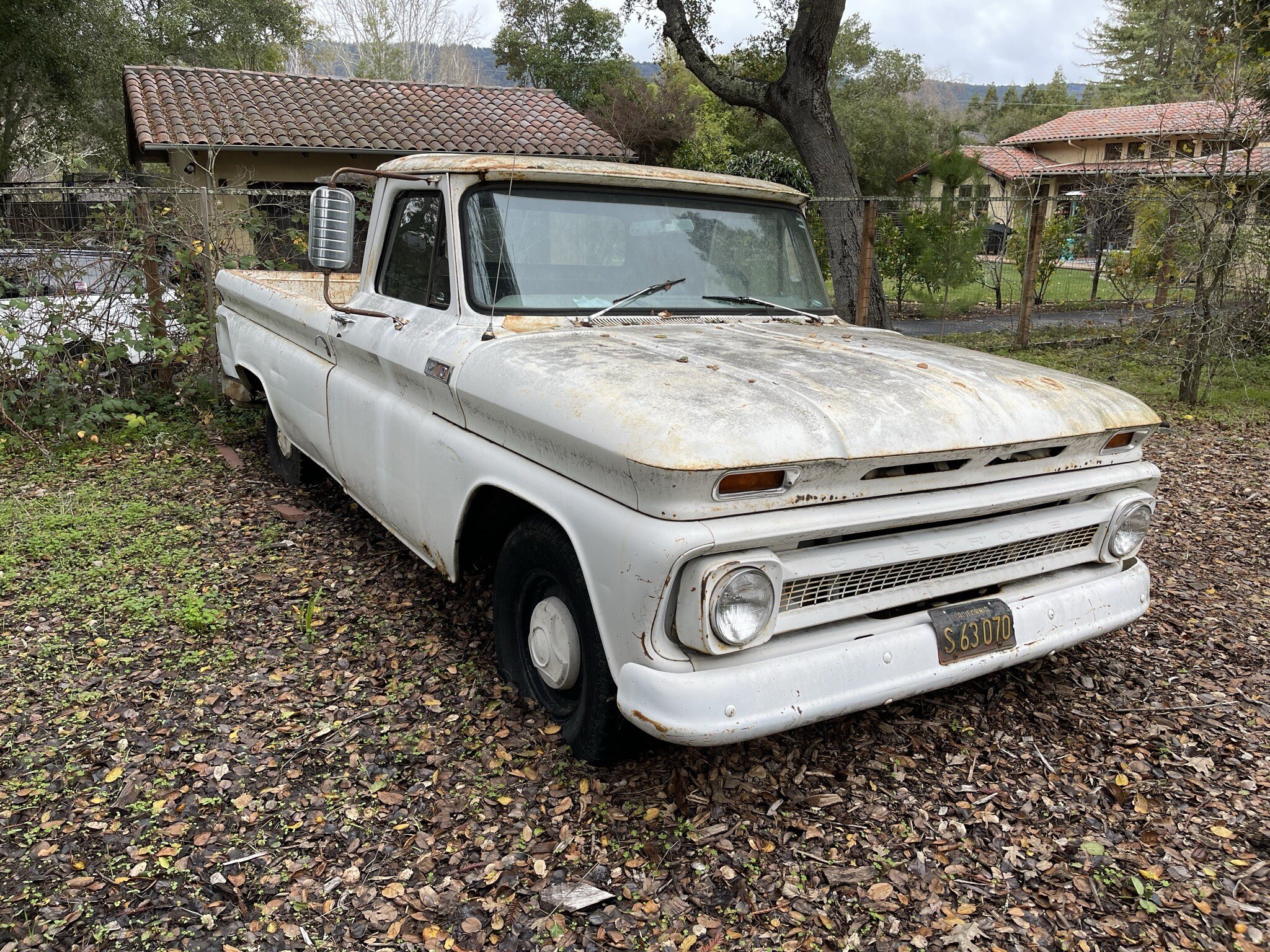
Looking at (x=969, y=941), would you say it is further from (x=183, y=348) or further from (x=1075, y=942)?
(x=183, y=348)

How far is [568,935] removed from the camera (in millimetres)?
2273

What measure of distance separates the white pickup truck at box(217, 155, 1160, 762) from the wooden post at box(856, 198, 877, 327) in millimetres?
4889

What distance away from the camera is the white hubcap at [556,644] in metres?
2.77

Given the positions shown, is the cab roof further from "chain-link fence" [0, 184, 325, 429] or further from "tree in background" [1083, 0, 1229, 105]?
"tree in background" [1083, 0, 1229, 105]

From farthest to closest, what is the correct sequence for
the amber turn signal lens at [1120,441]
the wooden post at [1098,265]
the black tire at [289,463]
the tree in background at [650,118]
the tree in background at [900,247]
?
1. the tree in background at [650,118]
2. the tree in background at [900,247]
3. the wooden post at [1098,265]
4. the black tire at [289,463]
5. the amber turn signal lens at [1120,441]

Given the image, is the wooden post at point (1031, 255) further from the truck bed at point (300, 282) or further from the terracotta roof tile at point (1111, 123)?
the terracotta roof tile at point (1111, 123)

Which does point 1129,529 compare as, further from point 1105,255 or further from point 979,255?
point 979,255

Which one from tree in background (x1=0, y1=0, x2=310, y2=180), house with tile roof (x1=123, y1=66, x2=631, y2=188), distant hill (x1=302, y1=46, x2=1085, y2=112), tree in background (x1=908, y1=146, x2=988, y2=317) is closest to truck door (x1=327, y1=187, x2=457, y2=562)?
tree in background (x1=908, y1=146, x2=988, y2=317)

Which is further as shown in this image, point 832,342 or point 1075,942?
point 832,342

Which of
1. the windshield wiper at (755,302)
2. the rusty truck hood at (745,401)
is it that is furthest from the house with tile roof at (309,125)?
the rusty truck hood at (745,401)

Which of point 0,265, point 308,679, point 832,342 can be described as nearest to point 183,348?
point 0,265

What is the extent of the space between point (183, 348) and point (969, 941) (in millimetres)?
6636

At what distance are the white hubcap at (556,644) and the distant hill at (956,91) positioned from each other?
6791cm

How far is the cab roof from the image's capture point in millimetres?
3465
